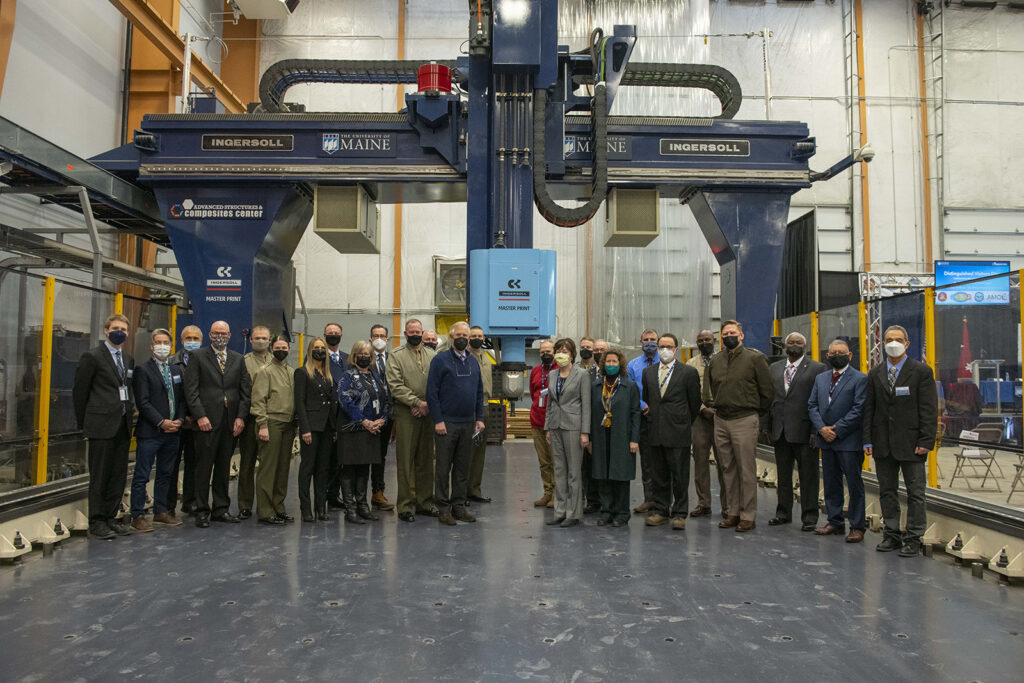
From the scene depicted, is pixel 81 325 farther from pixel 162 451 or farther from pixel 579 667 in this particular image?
pixel 579 667

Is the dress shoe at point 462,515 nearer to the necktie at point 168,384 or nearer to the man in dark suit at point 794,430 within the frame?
the necktie at point 168,384

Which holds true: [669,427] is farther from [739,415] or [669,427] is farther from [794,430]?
[794,430]

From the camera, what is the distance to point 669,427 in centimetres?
607

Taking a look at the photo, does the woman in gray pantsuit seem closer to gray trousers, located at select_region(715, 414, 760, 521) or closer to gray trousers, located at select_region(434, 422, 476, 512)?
gray trousers, located at select_region(434, 422, 476, 512)

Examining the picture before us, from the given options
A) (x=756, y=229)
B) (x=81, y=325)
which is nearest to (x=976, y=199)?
(x=756, y=229)

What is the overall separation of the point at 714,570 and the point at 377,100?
546 inches

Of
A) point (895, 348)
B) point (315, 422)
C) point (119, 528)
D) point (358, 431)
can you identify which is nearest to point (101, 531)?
point (119, 528)

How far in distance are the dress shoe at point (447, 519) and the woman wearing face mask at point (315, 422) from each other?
1.01 meters

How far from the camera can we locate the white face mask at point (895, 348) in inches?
203

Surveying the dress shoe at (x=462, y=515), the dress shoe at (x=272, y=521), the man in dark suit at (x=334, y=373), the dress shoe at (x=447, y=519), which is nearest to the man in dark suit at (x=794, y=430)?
the dress shoe at (x=462, y=515)

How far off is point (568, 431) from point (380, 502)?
6.35 feet

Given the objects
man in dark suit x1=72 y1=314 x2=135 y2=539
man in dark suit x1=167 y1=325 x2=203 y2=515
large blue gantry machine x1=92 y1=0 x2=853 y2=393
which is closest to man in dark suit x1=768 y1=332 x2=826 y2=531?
large blue gantry machine x1=92 y1=0 x2=853 y2=393

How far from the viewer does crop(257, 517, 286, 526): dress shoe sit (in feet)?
19.5

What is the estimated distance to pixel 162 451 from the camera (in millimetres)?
5789
